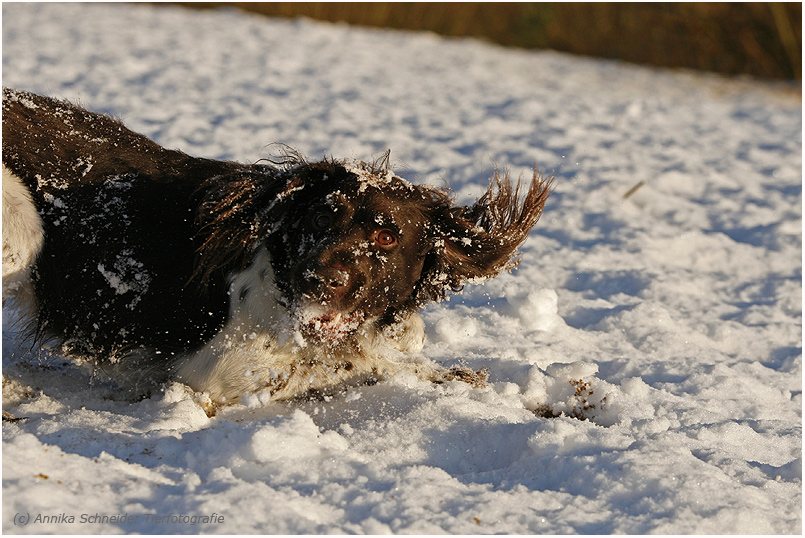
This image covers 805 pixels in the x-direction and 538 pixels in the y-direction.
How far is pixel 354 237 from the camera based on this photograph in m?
2.90

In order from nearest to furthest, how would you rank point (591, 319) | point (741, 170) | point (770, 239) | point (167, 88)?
point (591, 319) → point (770, 239) → point (741, 170) → point (167, 88)

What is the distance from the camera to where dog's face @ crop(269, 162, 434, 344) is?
2.86 metres

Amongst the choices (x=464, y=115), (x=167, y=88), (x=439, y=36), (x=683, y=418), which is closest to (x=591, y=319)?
(x=683, y=418)

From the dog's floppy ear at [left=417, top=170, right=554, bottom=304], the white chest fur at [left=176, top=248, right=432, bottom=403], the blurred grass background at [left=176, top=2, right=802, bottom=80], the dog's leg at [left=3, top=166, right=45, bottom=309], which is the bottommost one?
the white chest fur at [left=176, top=248, right=432, bottom=403]

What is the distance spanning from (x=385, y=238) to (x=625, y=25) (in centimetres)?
1152

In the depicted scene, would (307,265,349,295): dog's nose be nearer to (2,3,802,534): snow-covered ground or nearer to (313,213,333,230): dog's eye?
(313,213,333,230): dog's eye

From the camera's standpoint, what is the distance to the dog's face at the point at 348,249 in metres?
2.86

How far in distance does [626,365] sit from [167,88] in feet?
19.2

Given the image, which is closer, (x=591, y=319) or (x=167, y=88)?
(x=591, y=319)

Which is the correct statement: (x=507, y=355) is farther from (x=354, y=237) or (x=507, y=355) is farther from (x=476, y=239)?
(x=354, y=237)

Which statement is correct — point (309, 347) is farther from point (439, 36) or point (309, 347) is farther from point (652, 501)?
point (439, 36)

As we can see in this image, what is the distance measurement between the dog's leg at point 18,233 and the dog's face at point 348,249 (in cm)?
102

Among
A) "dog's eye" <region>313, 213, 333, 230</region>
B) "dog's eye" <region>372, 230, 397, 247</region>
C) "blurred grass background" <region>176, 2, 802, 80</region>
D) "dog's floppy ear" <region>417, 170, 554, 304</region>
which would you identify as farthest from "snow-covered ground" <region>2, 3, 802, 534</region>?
"blurred grass background" <region>176, 2, 802, 80</region>

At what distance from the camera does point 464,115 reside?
7918 millimetres
